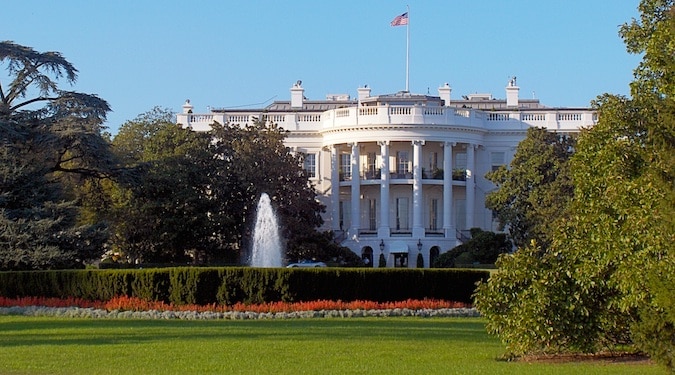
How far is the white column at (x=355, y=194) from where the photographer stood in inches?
2680

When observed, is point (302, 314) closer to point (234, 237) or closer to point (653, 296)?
point (653, 296)

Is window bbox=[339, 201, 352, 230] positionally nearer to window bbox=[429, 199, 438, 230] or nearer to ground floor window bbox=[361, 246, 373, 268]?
ground floor window bbox=[361, 246, 373, 268]

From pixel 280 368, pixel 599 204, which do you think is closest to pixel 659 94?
pixel 599 204

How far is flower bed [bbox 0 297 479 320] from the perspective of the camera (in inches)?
1084

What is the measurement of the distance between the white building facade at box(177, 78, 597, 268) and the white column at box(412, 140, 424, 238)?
2.3 inches

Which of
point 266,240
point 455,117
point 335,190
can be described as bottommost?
point 266,240

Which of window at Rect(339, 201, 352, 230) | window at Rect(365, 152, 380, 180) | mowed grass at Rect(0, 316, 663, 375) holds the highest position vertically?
window at Rect(365, 152, 380, 180)

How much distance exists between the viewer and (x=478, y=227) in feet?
227

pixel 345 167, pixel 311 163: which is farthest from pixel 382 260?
pixel 311 163

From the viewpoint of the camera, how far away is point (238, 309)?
92.5ft

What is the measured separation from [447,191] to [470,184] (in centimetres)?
266

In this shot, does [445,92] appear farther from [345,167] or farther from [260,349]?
[260,349]

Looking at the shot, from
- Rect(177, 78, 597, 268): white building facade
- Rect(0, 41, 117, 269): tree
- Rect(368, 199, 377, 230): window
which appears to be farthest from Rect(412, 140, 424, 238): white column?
Rect(0, 41, 117, 269): tree

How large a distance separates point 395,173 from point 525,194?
1134cm
